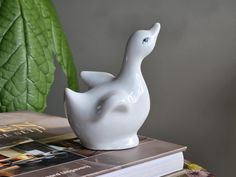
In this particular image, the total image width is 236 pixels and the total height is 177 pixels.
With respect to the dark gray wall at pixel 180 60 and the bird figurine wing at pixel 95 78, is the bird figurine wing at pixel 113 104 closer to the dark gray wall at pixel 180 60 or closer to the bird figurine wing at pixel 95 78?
the bird figurine wing at pixel 95 78

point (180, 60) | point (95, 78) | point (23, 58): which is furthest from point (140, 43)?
point (180, 60)

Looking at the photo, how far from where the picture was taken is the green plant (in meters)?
0.80

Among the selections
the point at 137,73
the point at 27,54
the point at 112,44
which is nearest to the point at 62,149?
the point at 137,73

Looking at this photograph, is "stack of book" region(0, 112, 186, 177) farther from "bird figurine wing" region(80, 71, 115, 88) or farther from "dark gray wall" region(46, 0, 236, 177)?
"dark gray wall" region(46, 0, 236, 177)

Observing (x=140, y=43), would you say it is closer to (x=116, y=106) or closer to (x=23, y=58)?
(x=116, y=106)

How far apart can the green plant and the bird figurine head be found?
1.08 feet

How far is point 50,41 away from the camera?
854 millimetres

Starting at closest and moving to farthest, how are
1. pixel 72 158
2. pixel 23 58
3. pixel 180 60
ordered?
pixel 72 158 < pixel 23 58 < pixel 180 60

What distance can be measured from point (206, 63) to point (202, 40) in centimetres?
6

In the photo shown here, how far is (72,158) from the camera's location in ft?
1.56

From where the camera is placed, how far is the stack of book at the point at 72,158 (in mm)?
442

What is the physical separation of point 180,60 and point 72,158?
807 mm

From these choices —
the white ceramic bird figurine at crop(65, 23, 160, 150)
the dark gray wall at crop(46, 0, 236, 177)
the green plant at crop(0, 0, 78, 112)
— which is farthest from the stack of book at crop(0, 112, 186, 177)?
the dark gray wall at crop(46, 0, 236, 177)

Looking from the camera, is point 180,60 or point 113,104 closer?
point 113,104
